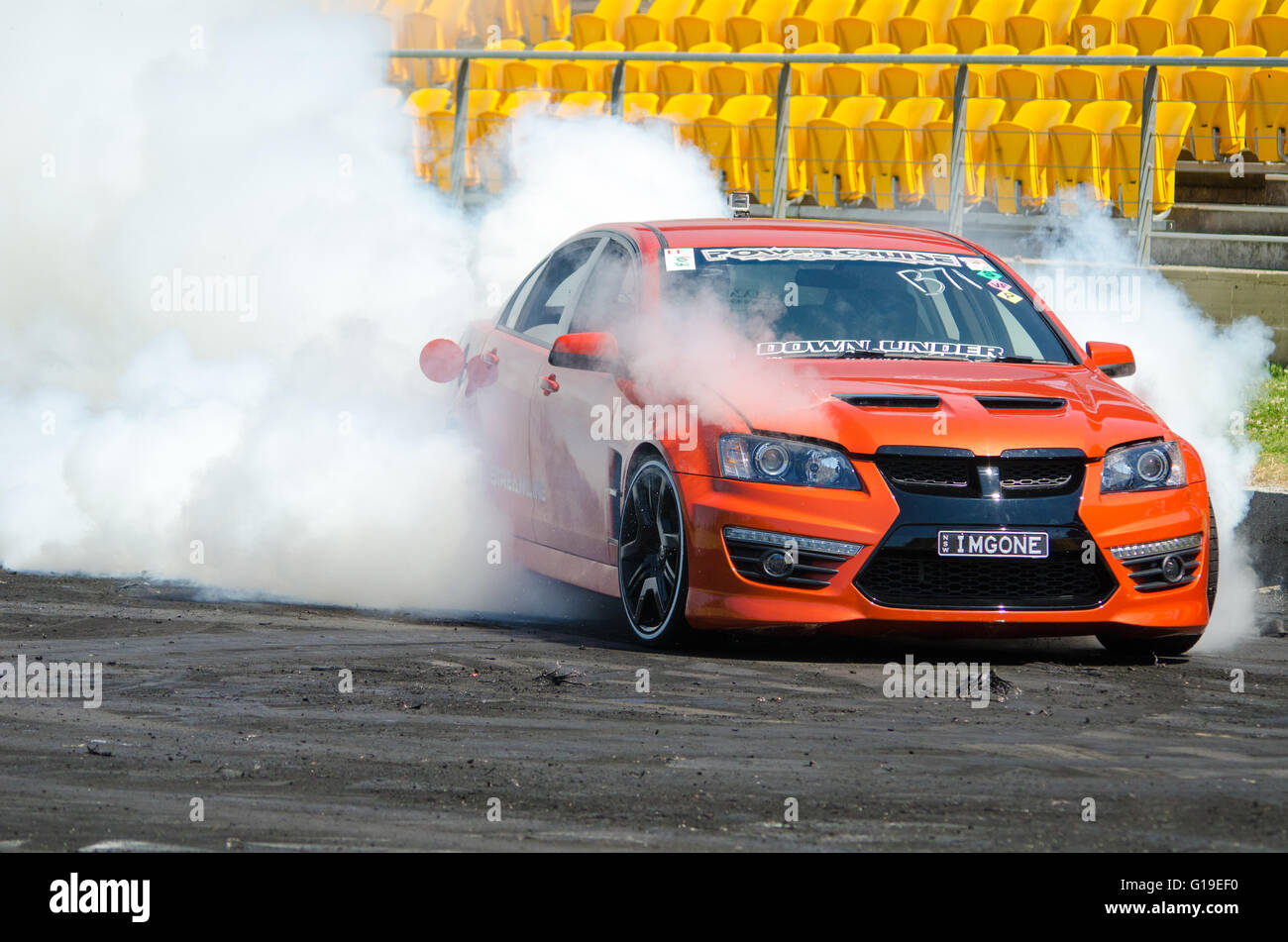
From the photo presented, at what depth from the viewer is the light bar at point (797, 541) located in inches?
275

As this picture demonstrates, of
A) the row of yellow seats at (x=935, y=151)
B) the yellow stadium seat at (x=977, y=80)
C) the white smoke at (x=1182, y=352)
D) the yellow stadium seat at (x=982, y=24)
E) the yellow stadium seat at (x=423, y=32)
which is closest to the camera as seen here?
the white smoke at (x=1182, y=352)

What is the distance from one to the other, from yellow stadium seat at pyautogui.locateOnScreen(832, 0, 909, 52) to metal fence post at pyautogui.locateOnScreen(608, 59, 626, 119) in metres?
5.43

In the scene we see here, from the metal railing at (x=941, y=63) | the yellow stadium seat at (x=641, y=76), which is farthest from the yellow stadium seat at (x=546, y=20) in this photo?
the metal railing at (x=941, y=63)

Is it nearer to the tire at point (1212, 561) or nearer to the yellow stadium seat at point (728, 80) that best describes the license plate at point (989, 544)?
the tire at point (1212, 561)

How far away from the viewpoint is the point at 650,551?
755 cm

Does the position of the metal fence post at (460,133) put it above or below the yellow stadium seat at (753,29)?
below

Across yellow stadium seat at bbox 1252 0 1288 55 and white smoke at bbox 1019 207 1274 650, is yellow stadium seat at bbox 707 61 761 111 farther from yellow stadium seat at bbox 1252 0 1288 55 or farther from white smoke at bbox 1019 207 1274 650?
white smoke at bbox 1019 207 1274 650

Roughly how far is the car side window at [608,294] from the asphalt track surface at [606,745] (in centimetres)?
128

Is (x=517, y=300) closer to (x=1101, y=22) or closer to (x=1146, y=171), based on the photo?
(x=1146, y=171)

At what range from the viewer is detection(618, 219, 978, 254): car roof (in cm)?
839

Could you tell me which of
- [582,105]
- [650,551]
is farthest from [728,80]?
[650,551]

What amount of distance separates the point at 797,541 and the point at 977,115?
9.38 meters

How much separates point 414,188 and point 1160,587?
733 cm

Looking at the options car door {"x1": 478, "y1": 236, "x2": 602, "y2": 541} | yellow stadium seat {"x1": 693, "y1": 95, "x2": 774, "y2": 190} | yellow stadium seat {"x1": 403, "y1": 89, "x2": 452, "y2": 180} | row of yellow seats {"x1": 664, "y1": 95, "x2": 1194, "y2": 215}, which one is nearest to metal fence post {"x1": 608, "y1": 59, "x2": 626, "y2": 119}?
yellow stadium seat {"x1": 693, "y1": 95, "x2": 774, "y2": 190}
